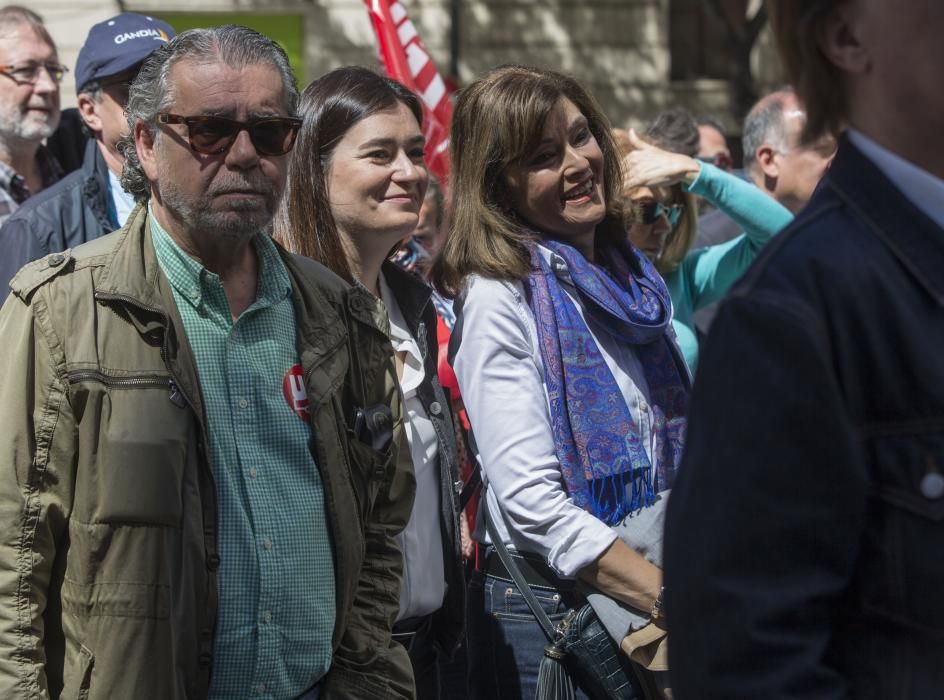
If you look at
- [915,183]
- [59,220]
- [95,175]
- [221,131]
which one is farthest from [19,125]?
[915,183]

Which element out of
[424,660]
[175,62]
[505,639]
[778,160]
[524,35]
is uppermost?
[175,62]

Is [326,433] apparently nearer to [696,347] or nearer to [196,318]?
[196,318]

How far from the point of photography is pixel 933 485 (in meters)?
1.27

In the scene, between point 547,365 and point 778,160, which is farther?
→ point 778,160

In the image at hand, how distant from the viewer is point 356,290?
280cm

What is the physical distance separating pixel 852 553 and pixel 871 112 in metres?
0.47

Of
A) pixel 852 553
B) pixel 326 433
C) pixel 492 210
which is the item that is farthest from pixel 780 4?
pixel 492 210

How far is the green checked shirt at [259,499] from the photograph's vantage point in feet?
7.87

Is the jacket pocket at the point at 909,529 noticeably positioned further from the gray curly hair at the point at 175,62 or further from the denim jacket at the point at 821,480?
the gray curly hair at the point at 175,62

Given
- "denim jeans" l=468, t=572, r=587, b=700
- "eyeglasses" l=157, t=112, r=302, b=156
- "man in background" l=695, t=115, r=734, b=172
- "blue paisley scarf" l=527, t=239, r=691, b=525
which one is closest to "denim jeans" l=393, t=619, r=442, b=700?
"denim jeans" l=468, t=572, r=587, b=700

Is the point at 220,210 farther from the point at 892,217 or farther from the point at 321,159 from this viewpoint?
the point at 892,217

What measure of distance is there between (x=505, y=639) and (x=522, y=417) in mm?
544

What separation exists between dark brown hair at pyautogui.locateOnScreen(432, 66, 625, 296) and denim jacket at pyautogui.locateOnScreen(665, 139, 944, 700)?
1.87 metres

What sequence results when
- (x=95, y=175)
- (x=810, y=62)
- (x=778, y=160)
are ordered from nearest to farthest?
(x=810, y=62), (x=95, y=175), (x=778, y=160)
